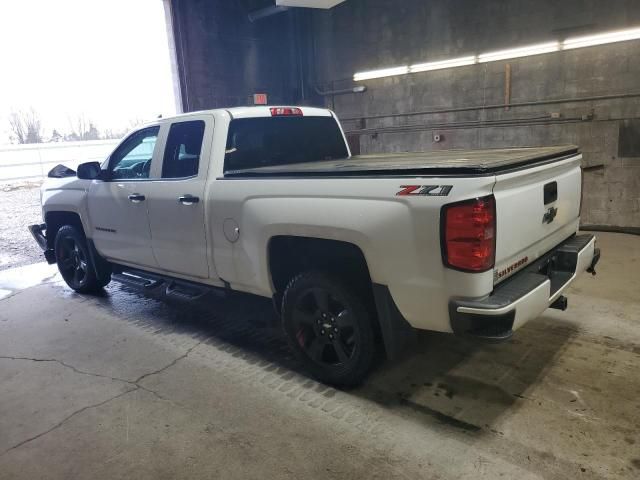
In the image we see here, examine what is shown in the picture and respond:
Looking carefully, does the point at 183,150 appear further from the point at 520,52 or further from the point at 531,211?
the point at 520,52

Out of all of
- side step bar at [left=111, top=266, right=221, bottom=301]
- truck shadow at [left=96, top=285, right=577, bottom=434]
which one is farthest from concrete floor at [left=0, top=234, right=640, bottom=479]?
side step bar at [left=111, top=266, right=221, bottom=301]

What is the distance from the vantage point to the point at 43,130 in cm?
1071

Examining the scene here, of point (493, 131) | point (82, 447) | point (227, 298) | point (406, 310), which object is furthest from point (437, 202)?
point (493, 131)

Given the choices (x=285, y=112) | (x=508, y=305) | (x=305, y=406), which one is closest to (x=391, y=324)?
(x=508, y=305)

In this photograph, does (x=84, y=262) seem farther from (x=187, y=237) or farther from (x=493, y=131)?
(x=493, y=131)

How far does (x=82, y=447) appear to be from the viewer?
264 centimetres

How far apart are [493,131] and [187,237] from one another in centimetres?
601

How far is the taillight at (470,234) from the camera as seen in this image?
2234mm

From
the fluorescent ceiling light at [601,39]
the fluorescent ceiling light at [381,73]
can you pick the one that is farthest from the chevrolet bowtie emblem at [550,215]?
the fluorescent ceiling light at [381,73]

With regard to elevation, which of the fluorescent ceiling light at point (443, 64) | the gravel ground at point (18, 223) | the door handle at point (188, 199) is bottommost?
the gravel ground at point (18, 223)

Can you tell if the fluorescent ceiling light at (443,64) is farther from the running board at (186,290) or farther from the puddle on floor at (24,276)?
the puddle on floor at (24,276)

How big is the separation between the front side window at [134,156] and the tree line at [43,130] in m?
5.75

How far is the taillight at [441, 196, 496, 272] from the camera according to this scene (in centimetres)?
223

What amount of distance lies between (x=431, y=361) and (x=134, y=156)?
126 inches
